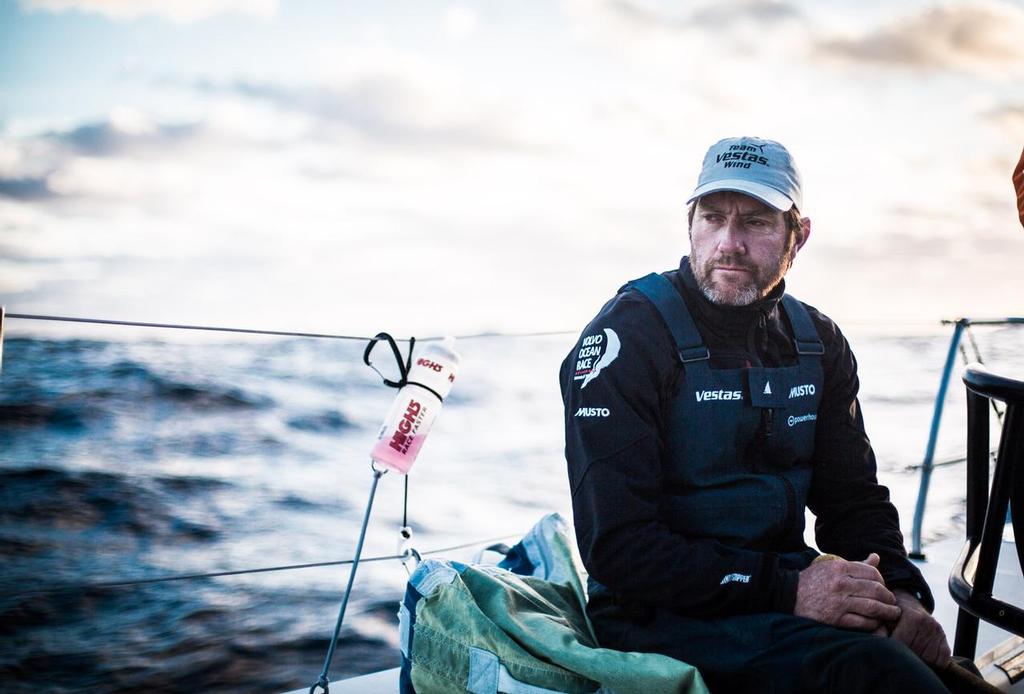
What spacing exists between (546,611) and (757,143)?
0.98 m

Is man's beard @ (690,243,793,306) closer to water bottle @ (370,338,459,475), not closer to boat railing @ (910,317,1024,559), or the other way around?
water bottle @ (370,338,459,475)

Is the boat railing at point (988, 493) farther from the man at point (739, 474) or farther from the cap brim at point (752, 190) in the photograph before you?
the cap brim at point (752, 190)

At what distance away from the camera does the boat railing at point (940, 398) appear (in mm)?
3078

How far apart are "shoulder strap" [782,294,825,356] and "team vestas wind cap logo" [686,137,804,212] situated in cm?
20

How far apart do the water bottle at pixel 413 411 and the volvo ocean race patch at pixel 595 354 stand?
1.37ft

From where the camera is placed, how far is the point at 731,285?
1681mm

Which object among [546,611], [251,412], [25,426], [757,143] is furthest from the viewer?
[251,412]

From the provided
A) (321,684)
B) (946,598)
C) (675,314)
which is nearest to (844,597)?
(675,314)

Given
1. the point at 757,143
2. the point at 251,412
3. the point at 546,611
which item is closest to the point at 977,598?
the point at 546,611

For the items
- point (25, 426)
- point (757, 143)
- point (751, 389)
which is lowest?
point (25, 426)

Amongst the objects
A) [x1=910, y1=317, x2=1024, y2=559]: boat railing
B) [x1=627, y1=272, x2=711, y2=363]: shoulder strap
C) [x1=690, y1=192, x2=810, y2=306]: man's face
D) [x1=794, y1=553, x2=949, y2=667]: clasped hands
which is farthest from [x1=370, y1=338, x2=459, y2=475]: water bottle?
[x1=910, y1=317, x2=1024, y2=559]: boat railing

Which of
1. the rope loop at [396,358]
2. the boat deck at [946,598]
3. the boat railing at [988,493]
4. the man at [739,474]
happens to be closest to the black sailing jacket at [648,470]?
the man at [739,474]

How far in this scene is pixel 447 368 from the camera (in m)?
1.94

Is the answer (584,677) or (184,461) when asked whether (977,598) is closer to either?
(584,677)
